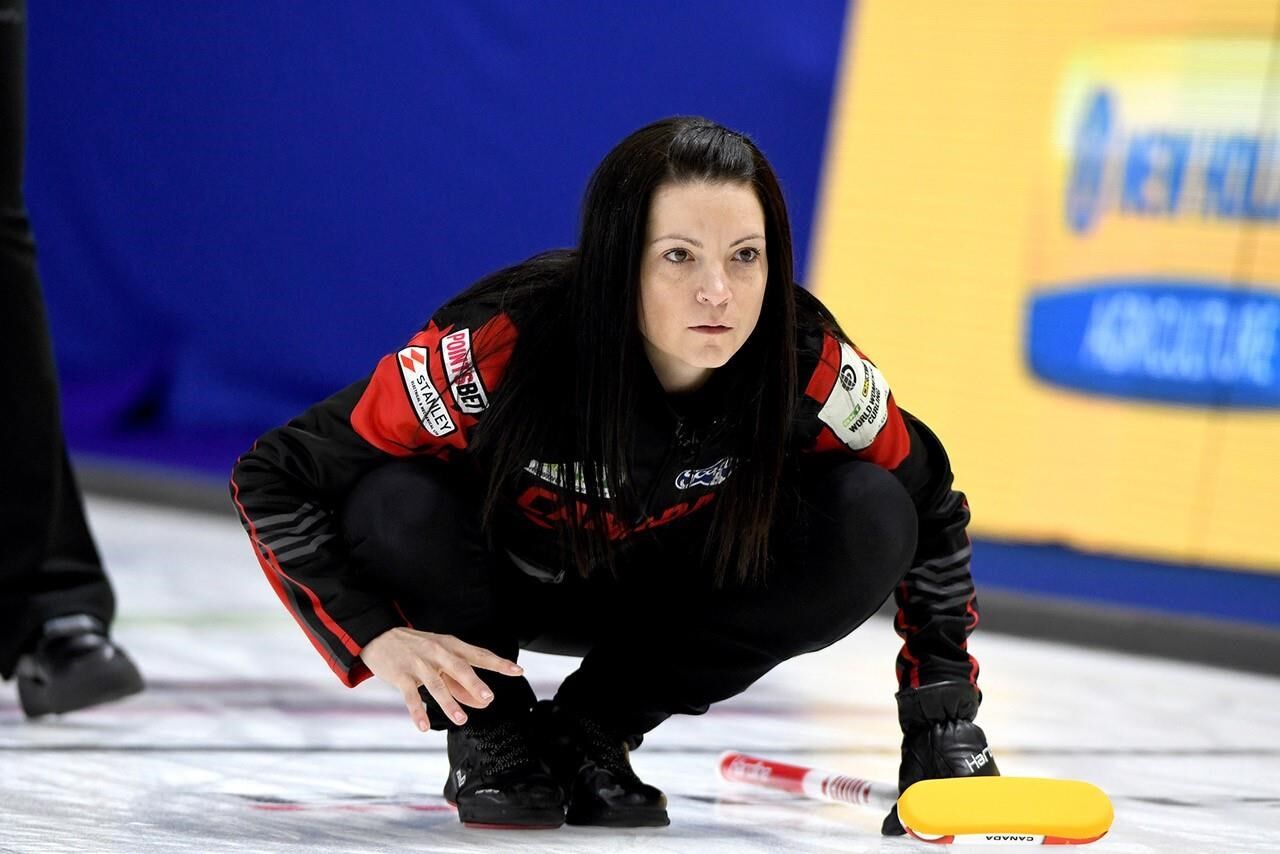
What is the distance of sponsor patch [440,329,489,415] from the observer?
1354 mm

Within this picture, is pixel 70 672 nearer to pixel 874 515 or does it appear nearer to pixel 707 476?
pixel 707 476

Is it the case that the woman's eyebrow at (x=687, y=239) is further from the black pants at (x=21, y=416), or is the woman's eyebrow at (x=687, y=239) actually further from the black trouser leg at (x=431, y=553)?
the black pants at (x=21, y=416)

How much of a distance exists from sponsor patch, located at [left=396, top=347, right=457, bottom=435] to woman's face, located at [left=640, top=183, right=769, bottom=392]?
18cm

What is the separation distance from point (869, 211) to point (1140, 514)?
828mm

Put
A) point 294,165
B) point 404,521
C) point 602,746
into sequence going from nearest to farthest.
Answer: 1. point 404,521
2. point 602,746
3. point 294,165

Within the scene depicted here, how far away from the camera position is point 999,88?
3275 millimetres

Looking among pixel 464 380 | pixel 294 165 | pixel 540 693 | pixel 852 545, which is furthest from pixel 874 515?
pixel 294 165

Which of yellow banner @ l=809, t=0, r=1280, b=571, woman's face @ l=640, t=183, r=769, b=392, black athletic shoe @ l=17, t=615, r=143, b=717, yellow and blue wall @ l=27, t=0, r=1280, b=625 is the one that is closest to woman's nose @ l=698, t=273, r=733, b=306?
woman's face @ l=640, t=183, r=769, b=392

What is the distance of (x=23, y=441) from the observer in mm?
1841

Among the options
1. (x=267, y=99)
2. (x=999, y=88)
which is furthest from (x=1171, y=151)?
(x=267, y=99)

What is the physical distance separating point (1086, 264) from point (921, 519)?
70.7 inches

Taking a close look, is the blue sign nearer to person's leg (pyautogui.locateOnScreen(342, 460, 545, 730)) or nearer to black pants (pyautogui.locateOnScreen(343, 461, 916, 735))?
black pants (pyautogui.locateOnScreen(343, 461, 916, 735))

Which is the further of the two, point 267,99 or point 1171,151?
point 267,99

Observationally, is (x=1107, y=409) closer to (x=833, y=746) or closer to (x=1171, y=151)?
(x=1171, y=151)
